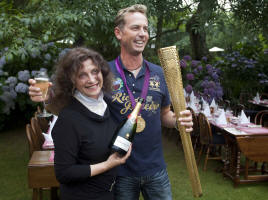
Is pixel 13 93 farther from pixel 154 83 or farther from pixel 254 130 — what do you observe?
pixel 154 83

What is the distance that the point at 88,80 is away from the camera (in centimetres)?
147

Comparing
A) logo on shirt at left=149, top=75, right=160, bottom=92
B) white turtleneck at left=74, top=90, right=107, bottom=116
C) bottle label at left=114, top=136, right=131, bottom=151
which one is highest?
logo on shirt at left=149, top=75, right=160, bottom=92

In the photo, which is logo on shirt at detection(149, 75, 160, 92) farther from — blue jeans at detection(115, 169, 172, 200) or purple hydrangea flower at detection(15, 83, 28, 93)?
purple hydrangea flower at detection(15, 83, 28, 93)

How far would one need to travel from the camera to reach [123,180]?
1723 mm

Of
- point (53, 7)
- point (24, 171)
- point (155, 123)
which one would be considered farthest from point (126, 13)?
point (24, 171)

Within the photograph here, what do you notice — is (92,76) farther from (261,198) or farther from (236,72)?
(236,72)

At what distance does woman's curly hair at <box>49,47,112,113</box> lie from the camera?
147 cm

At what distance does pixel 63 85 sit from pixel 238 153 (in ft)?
10.9

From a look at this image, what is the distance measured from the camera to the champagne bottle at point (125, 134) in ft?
4.63

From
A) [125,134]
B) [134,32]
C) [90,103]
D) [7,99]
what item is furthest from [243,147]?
[7,99]

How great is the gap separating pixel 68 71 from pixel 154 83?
54 cm

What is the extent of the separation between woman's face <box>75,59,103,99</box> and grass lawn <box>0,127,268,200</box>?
2821 mm

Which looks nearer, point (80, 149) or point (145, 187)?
point (80, 149)

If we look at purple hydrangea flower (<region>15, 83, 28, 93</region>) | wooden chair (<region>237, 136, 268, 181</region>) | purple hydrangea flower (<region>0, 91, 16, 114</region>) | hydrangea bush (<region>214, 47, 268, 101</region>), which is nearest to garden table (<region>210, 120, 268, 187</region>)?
wooden chair (<region>237, 136, 268, 181</region>)
